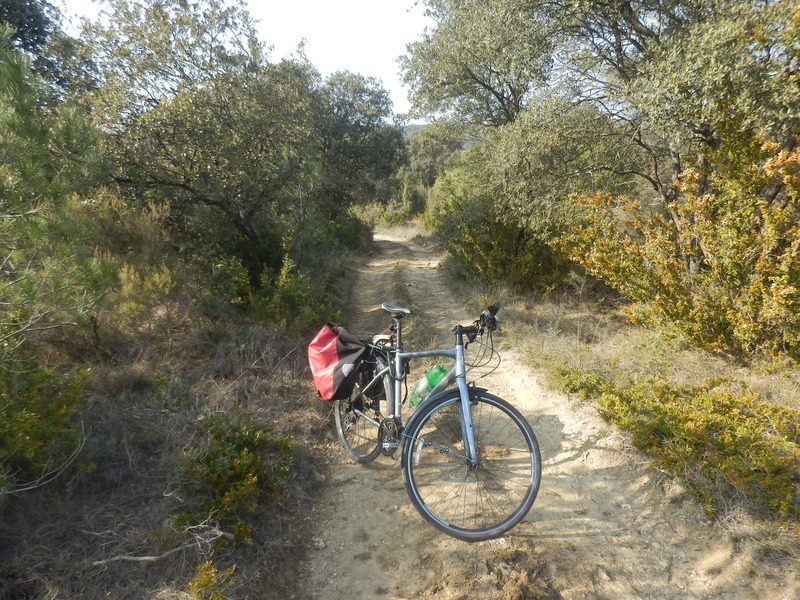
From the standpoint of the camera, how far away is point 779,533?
2.34 metres

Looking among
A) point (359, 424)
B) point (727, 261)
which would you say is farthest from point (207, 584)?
point (727, 261)

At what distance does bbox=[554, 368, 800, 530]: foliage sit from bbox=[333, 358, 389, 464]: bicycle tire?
2.19 metres

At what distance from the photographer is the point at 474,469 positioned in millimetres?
2691

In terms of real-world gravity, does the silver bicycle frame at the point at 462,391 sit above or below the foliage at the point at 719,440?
above

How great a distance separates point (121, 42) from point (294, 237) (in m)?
3.71

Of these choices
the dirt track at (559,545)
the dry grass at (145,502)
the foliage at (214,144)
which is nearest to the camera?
the dry grass at (145,502)

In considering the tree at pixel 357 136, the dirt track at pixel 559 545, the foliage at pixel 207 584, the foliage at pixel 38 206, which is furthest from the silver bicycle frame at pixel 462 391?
the tree at pixel 357 136

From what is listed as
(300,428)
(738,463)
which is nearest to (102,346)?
(300,428)

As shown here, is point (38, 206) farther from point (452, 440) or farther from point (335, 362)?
point (452, 440)

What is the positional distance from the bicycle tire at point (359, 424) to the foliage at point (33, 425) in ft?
6.54

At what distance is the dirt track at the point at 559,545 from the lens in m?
2.24

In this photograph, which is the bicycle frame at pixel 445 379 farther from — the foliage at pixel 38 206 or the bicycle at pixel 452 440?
the foliage at pixel 38 206

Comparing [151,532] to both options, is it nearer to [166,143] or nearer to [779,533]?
[779,533]

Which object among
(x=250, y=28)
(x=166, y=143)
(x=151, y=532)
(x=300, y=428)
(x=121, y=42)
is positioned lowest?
(x=300, y=428)
